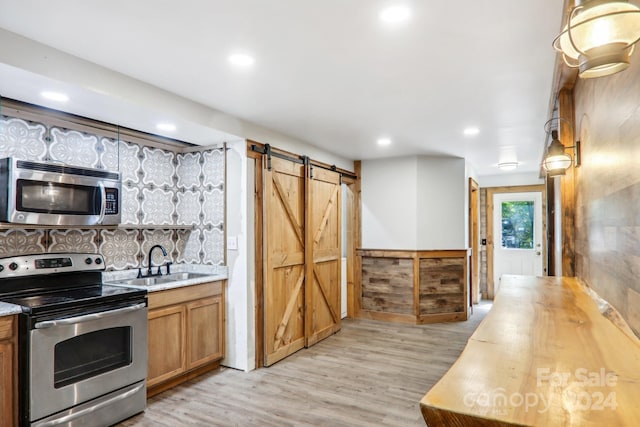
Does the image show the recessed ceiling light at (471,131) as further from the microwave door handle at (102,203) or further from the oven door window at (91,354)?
the oven door window at (91,354)

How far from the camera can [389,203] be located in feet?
18.7

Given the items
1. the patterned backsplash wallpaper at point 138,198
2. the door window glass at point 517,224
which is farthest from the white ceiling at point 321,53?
the door window glass at point 517,224

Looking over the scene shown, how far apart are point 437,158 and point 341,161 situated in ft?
4.69

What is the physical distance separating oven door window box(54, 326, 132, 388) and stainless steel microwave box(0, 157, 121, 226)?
872mm

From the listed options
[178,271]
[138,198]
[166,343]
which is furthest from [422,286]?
[138,198]

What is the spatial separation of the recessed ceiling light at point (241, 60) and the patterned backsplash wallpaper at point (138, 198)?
1510 millimetres

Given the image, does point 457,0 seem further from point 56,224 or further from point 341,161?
point 341,161

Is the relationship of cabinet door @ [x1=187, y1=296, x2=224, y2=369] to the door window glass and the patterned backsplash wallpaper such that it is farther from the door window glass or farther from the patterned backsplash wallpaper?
the door window glass

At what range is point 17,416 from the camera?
2.22m

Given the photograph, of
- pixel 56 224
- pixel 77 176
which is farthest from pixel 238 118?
pixel 56 224

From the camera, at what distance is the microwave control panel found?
307cm

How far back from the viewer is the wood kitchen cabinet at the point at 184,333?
10.1 ft

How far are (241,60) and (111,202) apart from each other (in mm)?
1679

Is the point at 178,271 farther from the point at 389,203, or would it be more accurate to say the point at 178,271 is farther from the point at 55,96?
the point at 389,203
